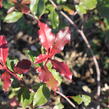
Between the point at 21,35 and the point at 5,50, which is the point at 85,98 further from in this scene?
the point at 21,35

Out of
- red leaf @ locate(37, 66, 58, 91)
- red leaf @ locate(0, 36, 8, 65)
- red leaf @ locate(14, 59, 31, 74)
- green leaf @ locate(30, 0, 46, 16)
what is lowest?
red leaf @ locate(37, 66, 58, 91)

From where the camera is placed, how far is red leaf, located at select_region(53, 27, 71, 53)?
1.19 meters

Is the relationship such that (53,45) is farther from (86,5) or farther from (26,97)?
(86,5)

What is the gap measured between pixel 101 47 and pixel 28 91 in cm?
137

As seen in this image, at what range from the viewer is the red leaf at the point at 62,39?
1.19 metres

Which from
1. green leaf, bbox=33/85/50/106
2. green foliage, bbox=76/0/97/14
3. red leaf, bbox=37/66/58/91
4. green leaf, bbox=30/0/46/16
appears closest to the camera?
red leaf, bbox=37/66/58/91

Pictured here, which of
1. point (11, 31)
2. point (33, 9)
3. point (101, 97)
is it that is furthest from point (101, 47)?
point (33, 9)

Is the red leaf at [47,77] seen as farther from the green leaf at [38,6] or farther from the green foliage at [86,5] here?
the green foliage at [86,5]

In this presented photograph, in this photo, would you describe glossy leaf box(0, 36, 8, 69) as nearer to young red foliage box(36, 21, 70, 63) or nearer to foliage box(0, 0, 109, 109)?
foliage box(0, 0, 109, 109)

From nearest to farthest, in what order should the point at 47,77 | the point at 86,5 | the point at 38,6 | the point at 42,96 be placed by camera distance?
the point at 47,77 < the point at 42,96 < the point at 38,6 < the point at 86,5

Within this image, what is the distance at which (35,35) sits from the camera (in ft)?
9.06

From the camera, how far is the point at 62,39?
1.20m

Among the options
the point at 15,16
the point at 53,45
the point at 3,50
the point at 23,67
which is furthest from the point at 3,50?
the point at 15,16

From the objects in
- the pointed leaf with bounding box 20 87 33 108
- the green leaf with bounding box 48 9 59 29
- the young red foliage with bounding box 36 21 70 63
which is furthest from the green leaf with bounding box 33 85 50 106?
the green leaf with bounding box 48 9 59 29
